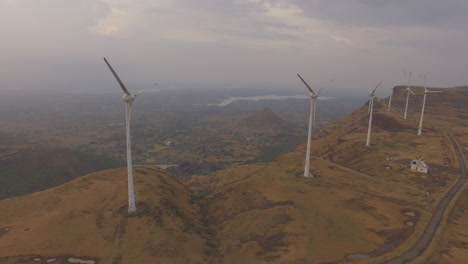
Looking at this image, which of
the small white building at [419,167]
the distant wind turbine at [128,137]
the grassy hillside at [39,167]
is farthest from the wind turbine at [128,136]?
the grassy hillside at [39,167]

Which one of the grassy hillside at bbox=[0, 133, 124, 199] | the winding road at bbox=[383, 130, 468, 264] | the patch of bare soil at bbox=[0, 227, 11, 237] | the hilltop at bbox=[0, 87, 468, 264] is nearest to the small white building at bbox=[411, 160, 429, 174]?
the hilltop at bbox=[0, 87, 468, 264]

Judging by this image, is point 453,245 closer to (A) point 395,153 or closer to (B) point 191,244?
(B) point 191,244

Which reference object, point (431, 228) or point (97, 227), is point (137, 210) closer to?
point (97, 227)

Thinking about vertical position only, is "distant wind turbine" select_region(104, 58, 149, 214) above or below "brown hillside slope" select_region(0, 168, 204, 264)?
above

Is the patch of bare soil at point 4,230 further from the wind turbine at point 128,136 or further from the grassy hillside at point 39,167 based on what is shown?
the grassy hillside at point 39,167

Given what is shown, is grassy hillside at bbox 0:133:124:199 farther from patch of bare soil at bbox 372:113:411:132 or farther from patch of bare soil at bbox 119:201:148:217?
patch of bare soil at bbox 372:113:411:132

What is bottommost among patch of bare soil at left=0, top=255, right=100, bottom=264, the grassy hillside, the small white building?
the grassy hillside

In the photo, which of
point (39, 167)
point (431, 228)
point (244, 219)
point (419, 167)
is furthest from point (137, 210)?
point (39, 167)
